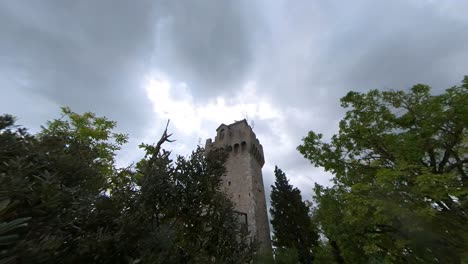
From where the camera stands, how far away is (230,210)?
5.78m

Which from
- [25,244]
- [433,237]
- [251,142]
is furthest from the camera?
[251,142]

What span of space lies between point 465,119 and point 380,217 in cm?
501

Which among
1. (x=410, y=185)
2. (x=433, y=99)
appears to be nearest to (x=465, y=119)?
(x=433, y=99)

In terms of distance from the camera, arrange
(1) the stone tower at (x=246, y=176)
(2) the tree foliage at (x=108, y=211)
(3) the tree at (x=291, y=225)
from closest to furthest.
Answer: (2) the tree foliage at (x=108, y=211), (3) the tree at (x=291, y=225), (1) the stone tower at (x=246, y=176)

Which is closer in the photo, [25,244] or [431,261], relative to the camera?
[25,244]

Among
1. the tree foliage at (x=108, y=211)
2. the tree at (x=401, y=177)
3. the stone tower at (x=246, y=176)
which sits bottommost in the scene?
the tree foliage at (x=108, y=211)

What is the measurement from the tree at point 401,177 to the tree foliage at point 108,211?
5958 mm

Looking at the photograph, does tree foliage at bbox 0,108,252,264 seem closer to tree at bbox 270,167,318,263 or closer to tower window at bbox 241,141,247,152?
tree at bbox 270,167,318,263

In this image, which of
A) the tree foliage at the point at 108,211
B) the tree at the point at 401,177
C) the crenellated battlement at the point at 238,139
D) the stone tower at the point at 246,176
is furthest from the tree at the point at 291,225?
the tree foliage at the point at 108,211

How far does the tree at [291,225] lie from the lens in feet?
69.4

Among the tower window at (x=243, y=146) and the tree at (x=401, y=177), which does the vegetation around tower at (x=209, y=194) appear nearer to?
the tree at (x=401, y=177)

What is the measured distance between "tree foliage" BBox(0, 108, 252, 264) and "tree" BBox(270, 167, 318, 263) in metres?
17.4

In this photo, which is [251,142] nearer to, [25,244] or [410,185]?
→ [410,185]

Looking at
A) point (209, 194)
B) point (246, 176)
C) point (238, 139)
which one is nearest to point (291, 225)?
point (246, 176)
